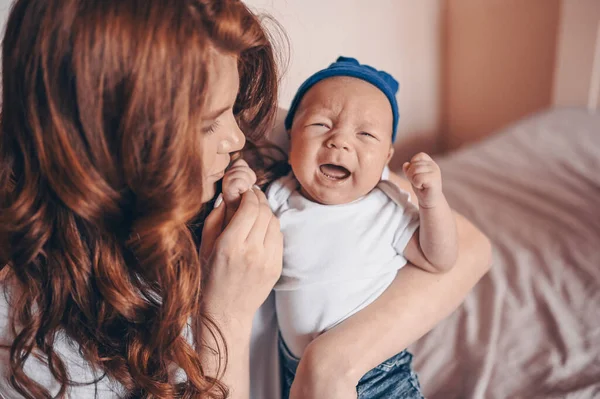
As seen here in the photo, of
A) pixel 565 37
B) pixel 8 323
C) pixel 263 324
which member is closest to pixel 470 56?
pixel 565 37

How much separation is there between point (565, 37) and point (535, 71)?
0.17 metres

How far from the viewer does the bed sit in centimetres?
97

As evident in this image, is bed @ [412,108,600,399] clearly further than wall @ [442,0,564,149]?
No

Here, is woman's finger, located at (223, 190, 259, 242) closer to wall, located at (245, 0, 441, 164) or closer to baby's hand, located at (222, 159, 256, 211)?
baby's hand, located at (222, 159, 256, 211)

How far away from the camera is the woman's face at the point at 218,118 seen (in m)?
0.62

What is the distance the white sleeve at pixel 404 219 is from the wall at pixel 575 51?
1.41 m

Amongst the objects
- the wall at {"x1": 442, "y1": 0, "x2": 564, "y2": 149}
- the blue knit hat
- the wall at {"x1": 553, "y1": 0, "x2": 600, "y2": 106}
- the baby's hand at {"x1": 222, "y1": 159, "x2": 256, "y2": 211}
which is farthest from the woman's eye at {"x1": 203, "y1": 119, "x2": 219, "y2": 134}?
the wall at {"x1": 553, "y1": 0, "x2": 600, "y2": 106}

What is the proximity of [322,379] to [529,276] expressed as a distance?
72cm

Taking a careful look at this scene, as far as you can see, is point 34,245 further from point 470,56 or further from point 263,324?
point 470,56

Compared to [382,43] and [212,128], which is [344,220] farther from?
[382,43]

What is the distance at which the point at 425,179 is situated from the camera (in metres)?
0.70

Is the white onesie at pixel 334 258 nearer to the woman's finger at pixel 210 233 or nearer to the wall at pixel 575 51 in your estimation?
the woman's finger at pixel 210 233

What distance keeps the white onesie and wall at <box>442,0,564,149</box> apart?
96cm

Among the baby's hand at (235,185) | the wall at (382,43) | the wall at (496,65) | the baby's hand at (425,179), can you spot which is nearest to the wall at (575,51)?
the wall at (496,65)
